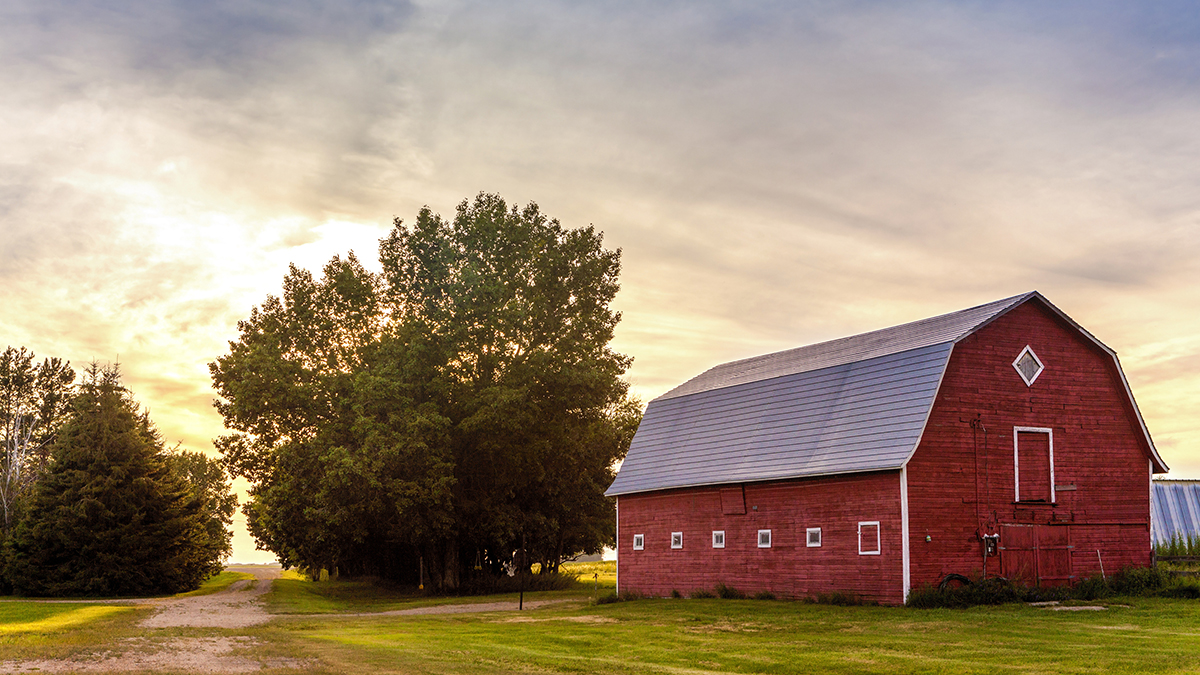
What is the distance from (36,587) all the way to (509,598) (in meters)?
22.4

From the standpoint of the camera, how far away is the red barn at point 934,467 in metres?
29.1

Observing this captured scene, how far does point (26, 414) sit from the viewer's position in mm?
67438

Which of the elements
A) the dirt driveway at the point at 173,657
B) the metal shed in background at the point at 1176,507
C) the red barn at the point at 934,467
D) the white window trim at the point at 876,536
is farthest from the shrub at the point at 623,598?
A: the metal shed in background at the point at 1176,507

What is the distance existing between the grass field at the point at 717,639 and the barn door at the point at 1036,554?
227 centimetres

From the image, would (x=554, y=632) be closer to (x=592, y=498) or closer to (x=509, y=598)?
(x=509, y=598)

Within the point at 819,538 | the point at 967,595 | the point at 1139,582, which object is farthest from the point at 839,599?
the point at 1139,582

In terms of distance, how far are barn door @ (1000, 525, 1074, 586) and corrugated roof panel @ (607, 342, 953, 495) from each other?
4.53m

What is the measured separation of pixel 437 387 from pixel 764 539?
60.1 ft

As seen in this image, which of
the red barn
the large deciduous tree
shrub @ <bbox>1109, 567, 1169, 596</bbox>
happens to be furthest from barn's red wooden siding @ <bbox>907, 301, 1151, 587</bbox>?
the large deciduous tree

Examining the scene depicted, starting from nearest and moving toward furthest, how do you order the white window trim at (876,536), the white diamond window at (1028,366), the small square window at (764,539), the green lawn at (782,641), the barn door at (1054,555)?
the green lawn at (782,641) → the white window trim at (876,536) → the barn door at (1054,555) → the white diamond window at (1028,366) → the small square window at (764,539)

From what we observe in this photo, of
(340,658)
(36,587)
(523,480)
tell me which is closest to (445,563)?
(523,480)

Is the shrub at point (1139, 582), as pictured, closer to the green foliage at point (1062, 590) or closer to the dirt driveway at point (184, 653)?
the green foliage at point (1062, 590)

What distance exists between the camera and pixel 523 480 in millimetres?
49125

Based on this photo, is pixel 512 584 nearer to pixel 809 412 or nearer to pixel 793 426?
pixel 793 426
